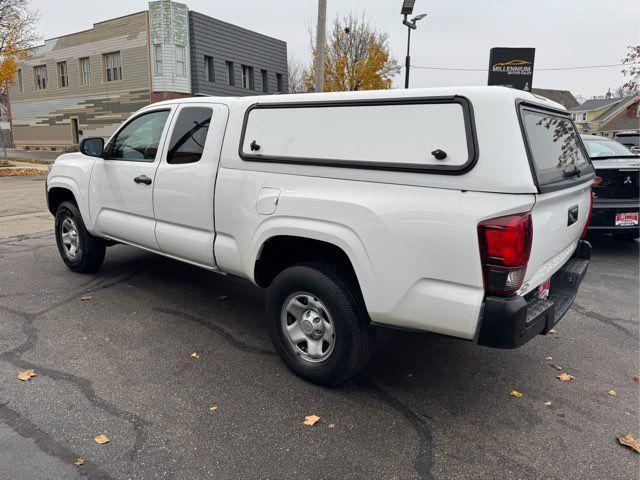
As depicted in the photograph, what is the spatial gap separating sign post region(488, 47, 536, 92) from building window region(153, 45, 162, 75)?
65.4ft

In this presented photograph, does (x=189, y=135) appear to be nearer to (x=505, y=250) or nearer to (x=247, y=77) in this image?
(x=505, y=250)

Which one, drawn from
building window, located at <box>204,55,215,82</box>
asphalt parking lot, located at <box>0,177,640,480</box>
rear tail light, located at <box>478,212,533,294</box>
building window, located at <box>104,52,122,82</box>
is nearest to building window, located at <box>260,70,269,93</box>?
building window, located at <box>204,55,215,82</box>

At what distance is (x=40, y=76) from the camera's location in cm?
3459

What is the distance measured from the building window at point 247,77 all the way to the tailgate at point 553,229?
30.9 m

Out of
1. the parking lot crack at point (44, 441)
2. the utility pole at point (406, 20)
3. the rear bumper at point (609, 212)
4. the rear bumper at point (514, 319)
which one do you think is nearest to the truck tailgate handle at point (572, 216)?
the rear bumper at point (514, 319)

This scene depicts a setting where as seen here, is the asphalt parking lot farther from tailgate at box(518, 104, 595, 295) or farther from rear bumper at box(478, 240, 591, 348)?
tailgate at box(518, 104, 595, 295)

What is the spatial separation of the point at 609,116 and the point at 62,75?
210 feet

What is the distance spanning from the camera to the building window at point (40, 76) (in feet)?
112

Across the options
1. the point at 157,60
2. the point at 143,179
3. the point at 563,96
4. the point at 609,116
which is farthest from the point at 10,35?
the point at 563,96

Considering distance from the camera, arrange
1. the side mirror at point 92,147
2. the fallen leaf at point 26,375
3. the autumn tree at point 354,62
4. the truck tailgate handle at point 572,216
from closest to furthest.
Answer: the truck tailgate handle at point 572,216
the fallen leaf at point 26,375
the side mirror at point 92,147
the autumn tree at point 354,62

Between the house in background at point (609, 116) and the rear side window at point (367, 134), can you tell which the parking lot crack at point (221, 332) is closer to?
the rear side window at point (367, 134)

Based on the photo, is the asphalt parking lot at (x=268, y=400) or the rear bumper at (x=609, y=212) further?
the rear bumper at (x=609, y=212)

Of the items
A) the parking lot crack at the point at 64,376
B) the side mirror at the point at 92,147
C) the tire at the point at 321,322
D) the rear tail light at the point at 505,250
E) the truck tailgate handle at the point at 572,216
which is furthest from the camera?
the side mirror at the point at 92,147

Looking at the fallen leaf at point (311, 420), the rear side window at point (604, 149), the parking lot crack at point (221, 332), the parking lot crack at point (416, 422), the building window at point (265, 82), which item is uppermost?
the building window at point (265, 82)
